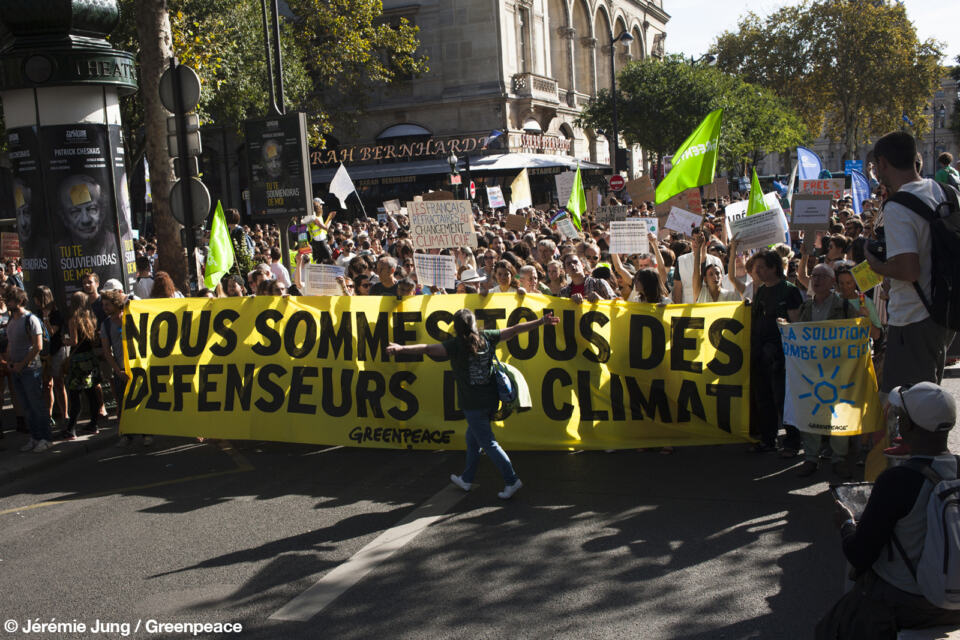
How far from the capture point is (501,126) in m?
41.5

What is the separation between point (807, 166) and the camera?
13234mm

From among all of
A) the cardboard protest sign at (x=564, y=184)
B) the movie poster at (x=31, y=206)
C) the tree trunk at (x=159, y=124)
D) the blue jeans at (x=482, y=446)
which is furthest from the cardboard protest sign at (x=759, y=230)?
the cardboard protest sign at (x=564, y=184)

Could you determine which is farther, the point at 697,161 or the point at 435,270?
the point at 697,161

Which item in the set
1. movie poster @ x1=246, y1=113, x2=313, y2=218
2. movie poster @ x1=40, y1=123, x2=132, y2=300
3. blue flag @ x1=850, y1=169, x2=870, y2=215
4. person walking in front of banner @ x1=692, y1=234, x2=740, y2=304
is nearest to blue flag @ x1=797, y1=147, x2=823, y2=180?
blue flag @ x1=850, y1=169, x2=870, y2=215

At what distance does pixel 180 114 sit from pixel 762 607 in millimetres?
8519

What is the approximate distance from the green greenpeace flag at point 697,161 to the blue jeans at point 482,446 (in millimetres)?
4412

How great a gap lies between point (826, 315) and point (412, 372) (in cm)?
343

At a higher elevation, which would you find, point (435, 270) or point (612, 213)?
point (612, 213)

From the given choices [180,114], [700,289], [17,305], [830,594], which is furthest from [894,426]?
[180,114]

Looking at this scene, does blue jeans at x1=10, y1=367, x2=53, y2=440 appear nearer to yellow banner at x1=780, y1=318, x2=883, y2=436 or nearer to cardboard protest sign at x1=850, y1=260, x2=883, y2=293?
yellow banner at x1=780, y1=318, x2=883, y2=436

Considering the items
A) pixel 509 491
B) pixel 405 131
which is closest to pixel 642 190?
pixel 509 491

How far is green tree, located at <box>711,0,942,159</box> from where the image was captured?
56.0 metres

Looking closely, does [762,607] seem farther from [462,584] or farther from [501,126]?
[501,126]

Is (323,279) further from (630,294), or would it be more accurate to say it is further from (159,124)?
(159,124)
